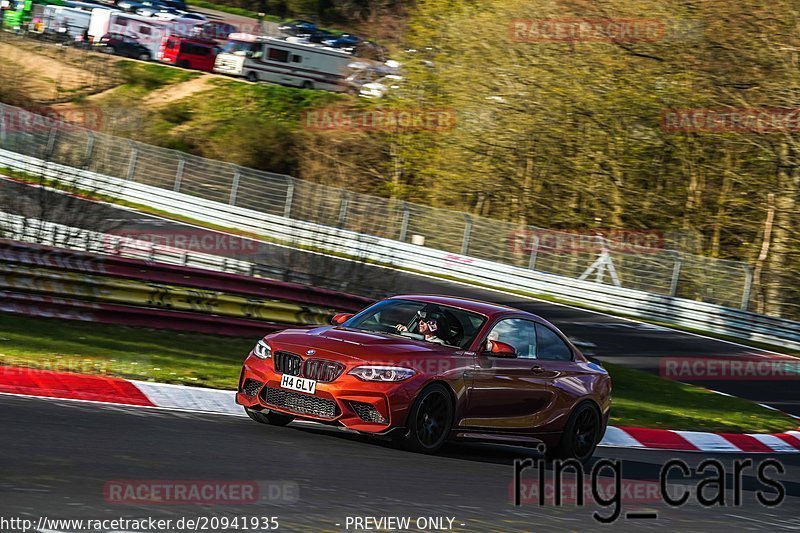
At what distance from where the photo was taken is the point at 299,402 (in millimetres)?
9266

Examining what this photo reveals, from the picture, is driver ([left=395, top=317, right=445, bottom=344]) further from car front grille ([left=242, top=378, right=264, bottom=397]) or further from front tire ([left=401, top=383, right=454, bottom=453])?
car front grille ([left=242, top=378, right=264, bottom=397])

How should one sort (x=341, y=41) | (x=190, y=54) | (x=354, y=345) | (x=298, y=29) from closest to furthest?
(x=354, y=345)
(x=190, y=54)
(x=341, y=41)
(x=298, y=29)

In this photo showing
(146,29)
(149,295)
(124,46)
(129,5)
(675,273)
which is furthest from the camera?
(129,5)

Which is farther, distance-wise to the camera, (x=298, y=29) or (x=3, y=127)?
(x=298, y=29)

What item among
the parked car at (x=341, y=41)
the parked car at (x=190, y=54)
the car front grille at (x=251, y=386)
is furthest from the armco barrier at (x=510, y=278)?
the parked car at (x=341, y=41)

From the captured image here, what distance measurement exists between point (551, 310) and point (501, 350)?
18.2m

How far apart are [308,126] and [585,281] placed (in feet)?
60.6

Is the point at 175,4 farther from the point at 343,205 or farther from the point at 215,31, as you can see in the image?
the point at 343,205

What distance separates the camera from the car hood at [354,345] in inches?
365

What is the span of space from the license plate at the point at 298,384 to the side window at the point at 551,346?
2478mm

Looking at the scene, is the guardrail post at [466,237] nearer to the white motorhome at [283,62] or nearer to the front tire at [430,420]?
the front tire at [430,420]

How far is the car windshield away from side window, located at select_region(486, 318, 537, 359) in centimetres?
19

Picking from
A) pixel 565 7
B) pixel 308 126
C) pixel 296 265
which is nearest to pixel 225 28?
pixel 308 126

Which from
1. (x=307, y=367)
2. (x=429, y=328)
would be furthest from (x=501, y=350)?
(x=307, y=367)
